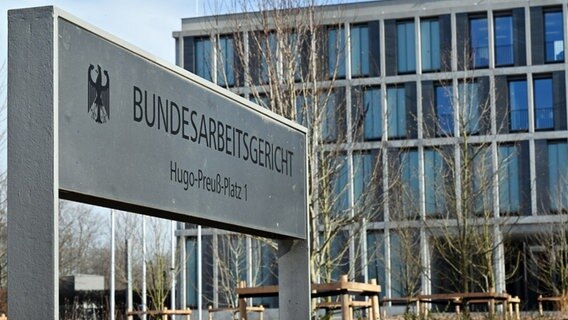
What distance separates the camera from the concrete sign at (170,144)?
14.0ft

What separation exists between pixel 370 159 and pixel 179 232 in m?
11.1

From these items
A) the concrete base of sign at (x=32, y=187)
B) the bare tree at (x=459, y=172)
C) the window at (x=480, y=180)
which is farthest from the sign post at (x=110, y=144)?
the bare tree at (x=459, y=172)

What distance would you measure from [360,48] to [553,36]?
9.45 m

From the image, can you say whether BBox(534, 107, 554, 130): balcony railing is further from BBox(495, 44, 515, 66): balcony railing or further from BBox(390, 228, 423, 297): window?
BBox(390, 228, 423, 297): window

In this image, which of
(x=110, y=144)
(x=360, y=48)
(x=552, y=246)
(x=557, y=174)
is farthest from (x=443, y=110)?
(x=110, y=144)

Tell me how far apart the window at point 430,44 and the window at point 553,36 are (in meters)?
5.24

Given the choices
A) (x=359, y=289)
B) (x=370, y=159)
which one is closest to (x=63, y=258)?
(x=370, y=159)

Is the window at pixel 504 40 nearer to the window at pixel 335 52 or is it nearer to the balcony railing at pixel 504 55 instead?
the balcony railing at pixel 504 55

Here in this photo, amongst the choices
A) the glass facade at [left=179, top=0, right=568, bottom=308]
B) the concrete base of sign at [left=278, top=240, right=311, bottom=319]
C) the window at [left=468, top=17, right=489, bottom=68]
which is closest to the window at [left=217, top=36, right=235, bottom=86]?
the concrete base of sign at [left=278, top=240, right=311, bottom=319]

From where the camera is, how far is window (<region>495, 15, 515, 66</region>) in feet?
180

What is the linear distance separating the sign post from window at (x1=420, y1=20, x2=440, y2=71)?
50253 millimetres

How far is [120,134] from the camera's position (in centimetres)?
455

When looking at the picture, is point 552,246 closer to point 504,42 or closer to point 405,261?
point 405,261

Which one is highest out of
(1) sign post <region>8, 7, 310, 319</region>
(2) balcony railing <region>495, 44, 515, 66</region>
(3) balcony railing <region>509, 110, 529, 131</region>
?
(2) balcony railing <region>495, 44, 515, 66</region>
